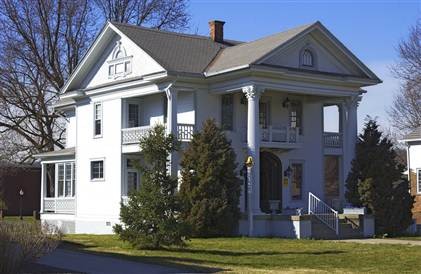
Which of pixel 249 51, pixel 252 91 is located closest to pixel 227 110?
pixel 249 51

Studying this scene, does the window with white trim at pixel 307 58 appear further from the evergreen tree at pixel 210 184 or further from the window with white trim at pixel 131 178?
→ the window with white trim at pixel 131 178

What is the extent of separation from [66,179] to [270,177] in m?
11.8

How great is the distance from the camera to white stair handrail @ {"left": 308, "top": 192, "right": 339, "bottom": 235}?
29.2m

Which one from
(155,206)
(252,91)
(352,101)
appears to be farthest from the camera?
(352,101)

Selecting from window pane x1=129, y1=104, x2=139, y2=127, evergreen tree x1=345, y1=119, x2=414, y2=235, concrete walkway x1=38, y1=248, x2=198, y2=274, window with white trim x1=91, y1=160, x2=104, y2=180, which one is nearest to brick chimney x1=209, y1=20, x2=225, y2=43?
window pane x1=129, y1=104, x2=139, y2=127

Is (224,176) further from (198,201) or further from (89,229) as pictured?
(89,229)

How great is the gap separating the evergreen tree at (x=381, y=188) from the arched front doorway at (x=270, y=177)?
130 inches

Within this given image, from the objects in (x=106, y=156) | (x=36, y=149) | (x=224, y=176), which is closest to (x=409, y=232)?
(x=224, y=176)

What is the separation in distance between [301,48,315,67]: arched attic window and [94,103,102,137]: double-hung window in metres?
10.2

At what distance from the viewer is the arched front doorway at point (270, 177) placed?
109 feet

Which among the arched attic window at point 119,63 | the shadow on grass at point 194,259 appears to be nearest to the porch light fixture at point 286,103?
the arched attic window at point 119,63

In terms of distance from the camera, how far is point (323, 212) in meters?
32.4

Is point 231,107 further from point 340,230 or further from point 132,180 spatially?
point 340,230

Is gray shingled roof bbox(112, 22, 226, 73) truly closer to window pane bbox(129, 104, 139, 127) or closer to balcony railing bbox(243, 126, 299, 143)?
window pane bbox(129, 104, 139, 127)
